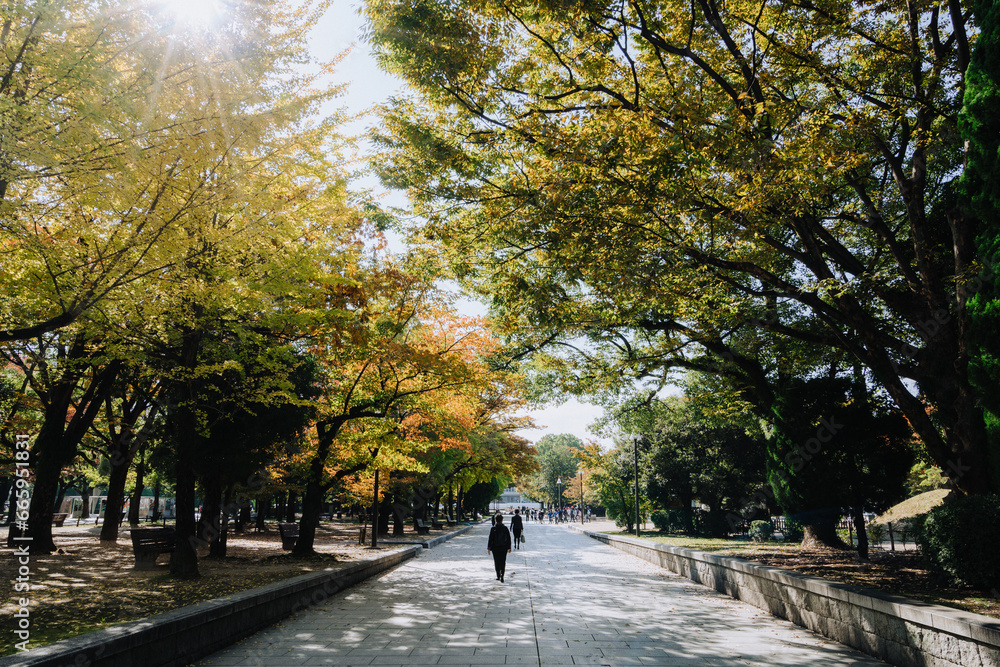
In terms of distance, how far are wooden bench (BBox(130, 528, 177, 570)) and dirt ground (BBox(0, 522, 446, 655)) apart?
0.22 m

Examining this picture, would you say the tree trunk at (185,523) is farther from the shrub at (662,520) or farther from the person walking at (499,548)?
the shrub at (662,520)

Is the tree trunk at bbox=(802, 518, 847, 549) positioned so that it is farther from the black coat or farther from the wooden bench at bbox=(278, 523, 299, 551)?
the wooden bench at bbox=(278, 523, 299, 551)

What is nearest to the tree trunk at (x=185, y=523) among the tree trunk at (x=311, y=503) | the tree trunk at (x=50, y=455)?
the tree trunk at (x=311, y=503)

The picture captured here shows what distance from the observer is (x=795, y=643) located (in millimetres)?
7324

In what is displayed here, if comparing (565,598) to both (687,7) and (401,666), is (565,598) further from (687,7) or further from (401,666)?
(687,7)

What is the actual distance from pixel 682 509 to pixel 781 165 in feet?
92.9

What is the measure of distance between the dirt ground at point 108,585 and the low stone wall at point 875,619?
887cm

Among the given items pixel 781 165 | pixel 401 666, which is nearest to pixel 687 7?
pixel 781 165

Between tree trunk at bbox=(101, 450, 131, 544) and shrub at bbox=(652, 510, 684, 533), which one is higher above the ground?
tree trunk at bbox=(101, 450, 131, 544)

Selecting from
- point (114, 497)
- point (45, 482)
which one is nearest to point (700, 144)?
point (45, 482)

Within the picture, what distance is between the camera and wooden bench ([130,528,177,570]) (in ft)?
39.7

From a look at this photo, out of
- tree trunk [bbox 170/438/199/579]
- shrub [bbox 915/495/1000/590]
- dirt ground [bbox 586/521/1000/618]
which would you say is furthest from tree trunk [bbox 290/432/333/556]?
shrub [bbox 915/495/1000/590]

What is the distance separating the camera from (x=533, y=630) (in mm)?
7867

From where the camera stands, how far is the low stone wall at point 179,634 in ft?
15.1
